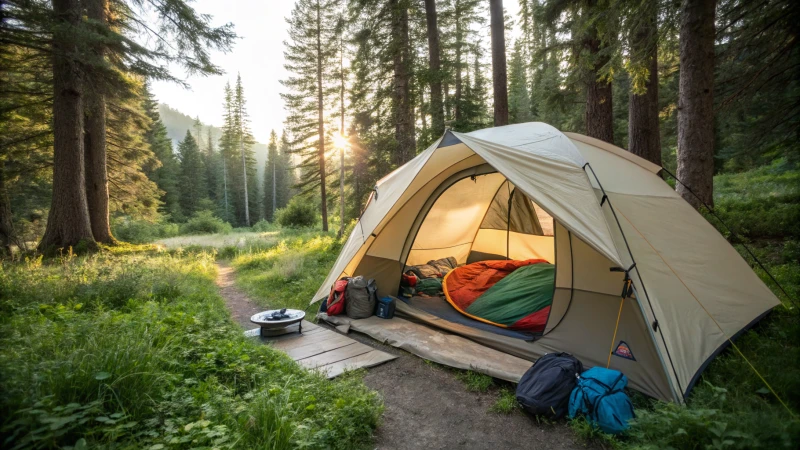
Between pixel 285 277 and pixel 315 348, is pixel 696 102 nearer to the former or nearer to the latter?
pixel 315 348

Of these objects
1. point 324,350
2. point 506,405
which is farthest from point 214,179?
point 506,405

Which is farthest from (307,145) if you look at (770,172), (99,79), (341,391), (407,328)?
(770,172)

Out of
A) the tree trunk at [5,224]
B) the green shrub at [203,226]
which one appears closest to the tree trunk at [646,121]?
the tree trunk at [5,224]

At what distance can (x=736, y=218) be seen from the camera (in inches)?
268

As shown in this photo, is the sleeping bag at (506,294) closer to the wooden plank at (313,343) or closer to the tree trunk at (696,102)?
the wooden plank at (313,343)

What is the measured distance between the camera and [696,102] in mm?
5168

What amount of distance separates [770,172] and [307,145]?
18825 mm

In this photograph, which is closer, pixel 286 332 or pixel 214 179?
pixel 286 332

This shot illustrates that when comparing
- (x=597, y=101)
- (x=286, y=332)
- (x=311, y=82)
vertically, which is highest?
(x=311, y=82)

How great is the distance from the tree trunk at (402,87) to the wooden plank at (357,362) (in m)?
5.65

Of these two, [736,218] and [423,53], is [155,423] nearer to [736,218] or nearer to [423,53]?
[736,218]

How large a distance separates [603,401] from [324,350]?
9.47 ft

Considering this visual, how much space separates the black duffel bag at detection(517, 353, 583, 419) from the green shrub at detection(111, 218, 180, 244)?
16273 millimetres

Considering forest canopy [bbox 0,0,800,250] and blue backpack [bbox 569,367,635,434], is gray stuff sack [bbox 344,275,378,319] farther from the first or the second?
forest canopy [bbox 0,0,800,250]
